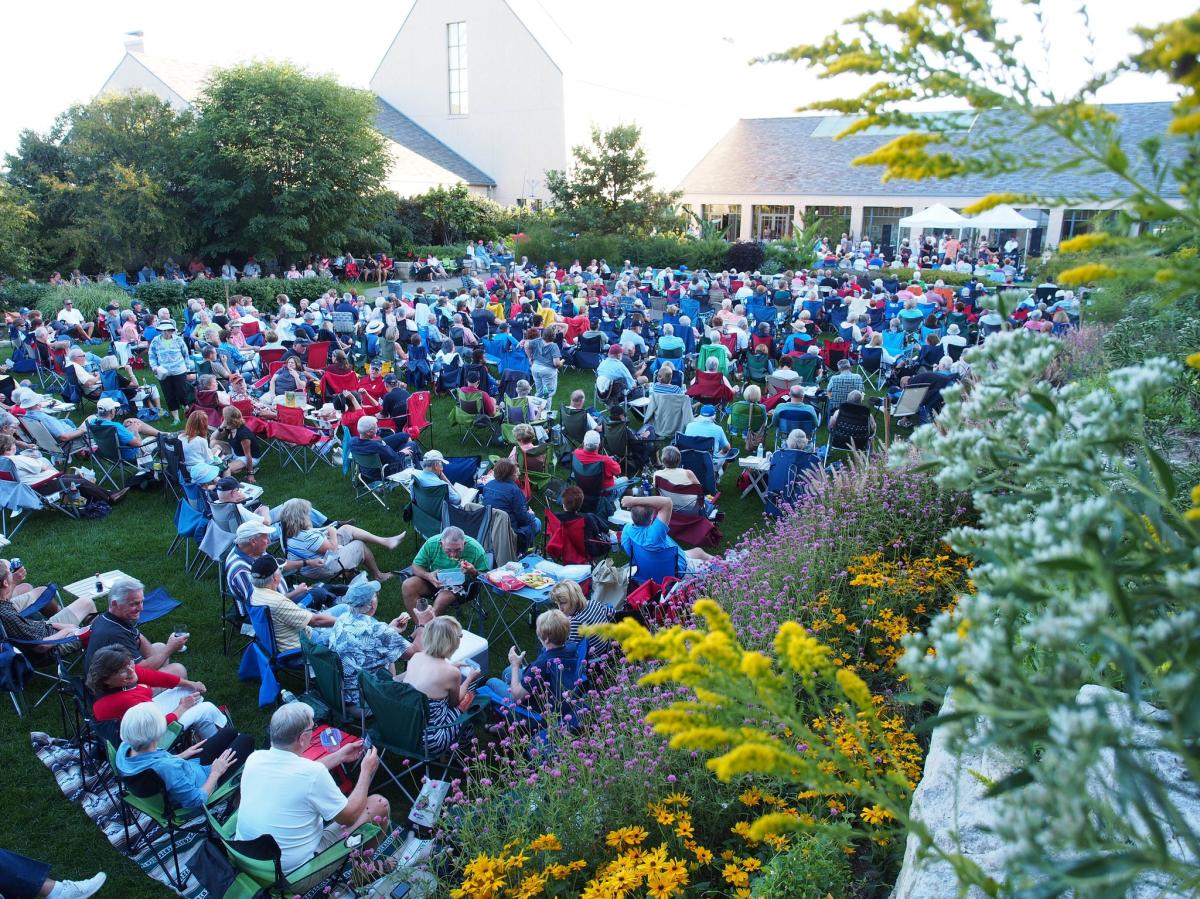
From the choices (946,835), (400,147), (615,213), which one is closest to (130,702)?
(946,835)

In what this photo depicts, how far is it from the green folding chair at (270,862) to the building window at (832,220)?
34772 millimetres

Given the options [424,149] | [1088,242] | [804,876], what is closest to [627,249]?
[424,149]

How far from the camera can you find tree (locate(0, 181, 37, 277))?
69.3 feet

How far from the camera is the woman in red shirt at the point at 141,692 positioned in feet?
15.2

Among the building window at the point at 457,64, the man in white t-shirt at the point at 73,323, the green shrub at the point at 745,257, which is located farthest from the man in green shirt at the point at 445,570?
the building window at the point at 457,64

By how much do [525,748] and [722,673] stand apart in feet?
9.97

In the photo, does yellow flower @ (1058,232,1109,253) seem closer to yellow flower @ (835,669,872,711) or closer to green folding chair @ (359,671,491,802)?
yellow flower @ (835,669,872,711)

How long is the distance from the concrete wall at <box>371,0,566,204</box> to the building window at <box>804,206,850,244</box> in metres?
12.6

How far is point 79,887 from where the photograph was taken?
13.8 feet

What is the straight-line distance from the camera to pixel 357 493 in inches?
367

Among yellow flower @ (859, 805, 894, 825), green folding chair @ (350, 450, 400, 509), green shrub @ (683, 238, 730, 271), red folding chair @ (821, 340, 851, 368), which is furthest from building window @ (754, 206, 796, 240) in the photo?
yellow flower @ (859, 805, 894, 825)

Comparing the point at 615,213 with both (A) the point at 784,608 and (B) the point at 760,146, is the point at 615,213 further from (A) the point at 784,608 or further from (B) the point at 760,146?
(A) the point at 784,608

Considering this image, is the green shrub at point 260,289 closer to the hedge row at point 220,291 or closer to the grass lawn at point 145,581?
the hedge row at point 220,291

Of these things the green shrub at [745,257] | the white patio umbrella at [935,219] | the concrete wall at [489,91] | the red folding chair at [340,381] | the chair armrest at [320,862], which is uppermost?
the concrete wall at [489,91]
